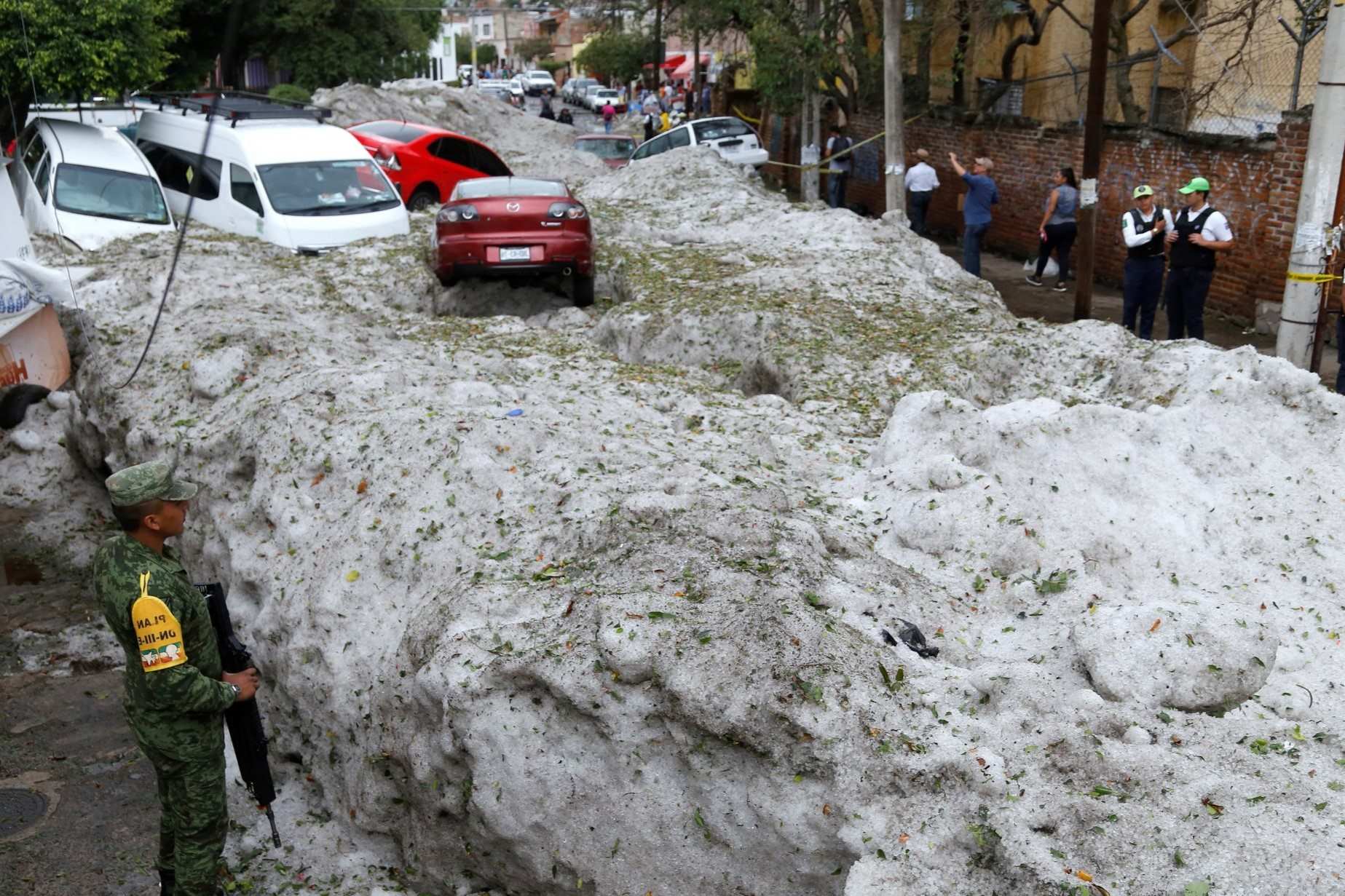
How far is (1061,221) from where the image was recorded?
16188mm

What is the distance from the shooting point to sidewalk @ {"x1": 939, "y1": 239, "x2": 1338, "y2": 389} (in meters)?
13.5

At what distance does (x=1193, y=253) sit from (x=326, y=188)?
972 centimetres

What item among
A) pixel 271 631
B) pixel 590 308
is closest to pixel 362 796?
pixel 271 631

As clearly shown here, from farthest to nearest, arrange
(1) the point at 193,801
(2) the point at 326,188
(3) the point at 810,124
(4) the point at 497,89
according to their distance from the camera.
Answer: (4) the point at 497,89 < (3) the point at 810,124 < (2) the point at 326,188 < (1) the point at 193,801

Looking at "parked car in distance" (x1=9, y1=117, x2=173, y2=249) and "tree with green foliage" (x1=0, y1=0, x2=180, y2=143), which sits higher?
"tree with green foliage" (x1=0, y1=0, x2=180, y2=143)

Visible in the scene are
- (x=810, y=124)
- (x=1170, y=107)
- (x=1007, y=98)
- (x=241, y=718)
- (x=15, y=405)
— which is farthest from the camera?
(x=810, y=124)

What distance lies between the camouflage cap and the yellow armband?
269 mm

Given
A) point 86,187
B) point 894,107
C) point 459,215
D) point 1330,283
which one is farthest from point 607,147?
point 1330,283

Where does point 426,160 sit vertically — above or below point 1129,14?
below

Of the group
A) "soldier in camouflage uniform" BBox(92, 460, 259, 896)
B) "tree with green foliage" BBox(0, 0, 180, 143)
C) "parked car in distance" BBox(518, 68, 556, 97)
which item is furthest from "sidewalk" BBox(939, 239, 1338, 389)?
"parked car in distance" BBox(518, 68, 556, 97)

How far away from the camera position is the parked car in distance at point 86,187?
13.9 m

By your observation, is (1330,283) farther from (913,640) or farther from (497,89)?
(497,89)

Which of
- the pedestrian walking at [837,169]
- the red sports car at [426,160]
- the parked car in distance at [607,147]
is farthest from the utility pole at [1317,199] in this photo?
the parked car in distance at [607,147]

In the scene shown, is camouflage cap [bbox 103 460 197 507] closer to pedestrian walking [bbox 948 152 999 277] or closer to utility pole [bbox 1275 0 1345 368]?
utility pole [bbox 1275 0 1345 368]
